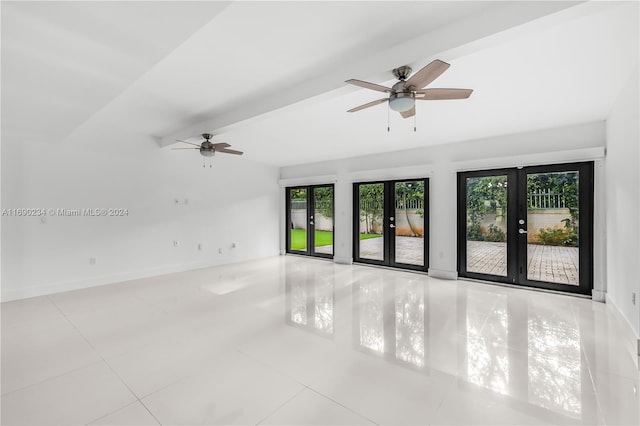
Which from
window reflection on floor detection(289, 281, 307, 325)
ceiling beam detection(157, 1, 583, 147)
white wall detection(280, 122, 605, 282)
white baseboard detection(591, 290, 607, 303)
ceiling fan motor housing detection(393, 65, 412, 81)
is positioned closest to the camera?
ceiling beam detection(157, 1, 583, 147)

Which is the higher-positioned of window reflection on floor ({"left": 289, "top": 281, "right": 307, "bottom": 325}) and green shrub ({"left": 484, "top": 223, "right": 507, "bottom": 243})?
green shrub ({"left": 484, "top": 223, "right": 507, "bottom": 243})

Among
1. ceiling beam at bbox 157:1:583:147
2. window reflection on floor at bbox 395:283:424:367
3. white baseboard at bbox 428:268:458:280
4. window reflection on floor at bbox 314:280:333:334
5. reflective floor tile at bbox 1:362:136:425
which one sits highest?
ceiling beam at bbox 157:1:583:147

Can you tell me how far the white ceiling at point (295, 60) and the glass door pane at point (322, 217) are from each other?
3351mm

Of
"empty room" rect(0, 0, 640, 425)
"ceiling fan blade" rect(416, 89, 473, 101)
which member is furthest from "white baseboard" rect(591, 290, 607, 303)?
"ceiling fan blade" rect(416, 89, 473, 101)

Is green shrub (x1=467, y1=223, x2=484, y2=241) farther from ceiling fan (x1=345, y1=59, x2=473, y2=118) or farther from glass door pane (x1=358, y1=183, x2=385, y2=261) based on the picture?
ceiling fan (x1=345, y1=59, x2=473, y2=118)

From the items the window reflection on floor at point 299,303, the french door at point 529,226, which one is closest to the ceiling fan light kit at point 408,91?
the window reflection on floor at point 299,303

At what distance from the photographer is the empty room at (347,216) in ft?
6.46

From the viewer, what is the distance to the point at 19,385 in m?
2.07

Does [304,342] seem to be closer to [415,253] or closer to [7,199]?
[415,253]

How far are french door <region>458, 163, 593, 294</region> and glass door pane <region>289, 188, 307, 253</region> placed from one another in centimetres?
414

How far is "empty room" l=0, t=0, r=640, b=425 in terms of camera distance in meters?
1.97

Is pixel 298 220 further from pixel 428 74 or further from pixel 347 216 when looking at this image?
pixel 428 74

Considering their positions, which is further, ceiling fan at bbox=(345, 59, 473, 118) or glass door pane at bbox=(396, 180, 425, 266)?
glass door pane at bbox=(396, 180, 425, 266)

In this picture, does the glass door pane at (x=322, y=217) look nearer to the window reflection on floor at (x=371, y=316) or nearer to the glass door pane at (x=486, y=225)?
the window reflection on floor at (x=371, y=316)
